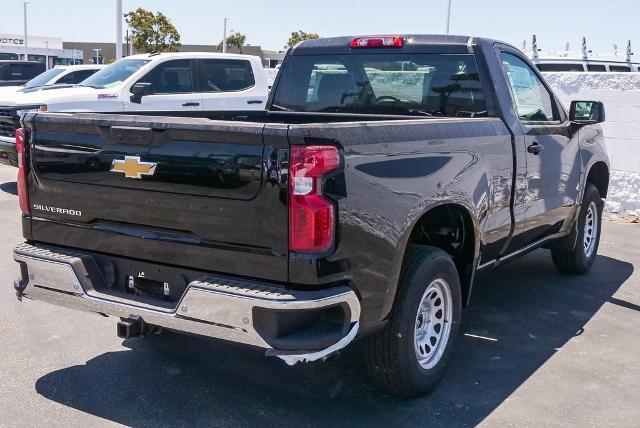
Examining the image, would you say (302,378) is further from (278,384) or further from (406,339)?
(406,339)

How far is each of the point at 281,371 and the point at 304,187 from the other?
5.44 ft

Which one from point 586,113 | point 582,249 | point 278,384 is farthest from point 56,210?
point 582,249

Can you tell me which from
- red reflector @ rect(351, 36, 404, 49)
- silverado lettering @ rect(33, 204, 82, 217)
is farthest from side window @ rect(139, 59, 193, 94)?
silverado lettering @ rect(33, 204, 82, 217)

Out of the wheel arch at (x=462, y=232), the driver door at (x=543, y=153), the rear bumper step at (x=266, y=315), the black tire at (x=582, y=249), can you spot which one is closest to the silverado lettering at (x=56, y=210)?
the rear bumper step at (x=266, y=315)

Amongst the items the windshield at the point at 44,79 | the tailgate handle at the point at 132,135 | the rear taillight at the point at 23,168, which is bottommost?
the rear taillight at the point at 23,168

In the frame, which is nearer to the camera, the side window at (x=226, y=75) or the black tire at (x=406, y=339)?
the black tire at (x=406, y=339)

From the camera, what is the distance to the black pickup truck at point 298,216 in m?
3.33

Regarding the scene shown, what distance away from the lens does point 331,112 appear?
18.1 feet

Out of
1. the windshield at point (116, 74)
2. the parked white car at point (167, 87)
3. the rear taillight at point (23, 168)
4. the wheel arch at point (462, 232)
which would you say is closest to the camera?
the rear taillight at point (23, 168)

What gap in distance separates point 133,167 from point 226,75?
9.16 meters

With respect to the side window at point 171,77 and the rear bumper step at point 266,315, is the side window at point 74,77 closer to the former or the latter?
the side window at point 171,77

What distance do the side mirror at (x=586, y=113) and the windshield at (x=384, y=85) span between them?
1348 millimetres

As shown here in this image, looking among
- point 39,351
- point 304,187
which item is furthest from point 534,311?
point 39,351

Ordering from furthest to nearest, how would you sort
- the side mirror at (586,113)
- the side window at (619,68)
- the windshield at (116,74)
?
the side window at (619,68)
the windshield at (116,74)
the side mirror at (586,113)
